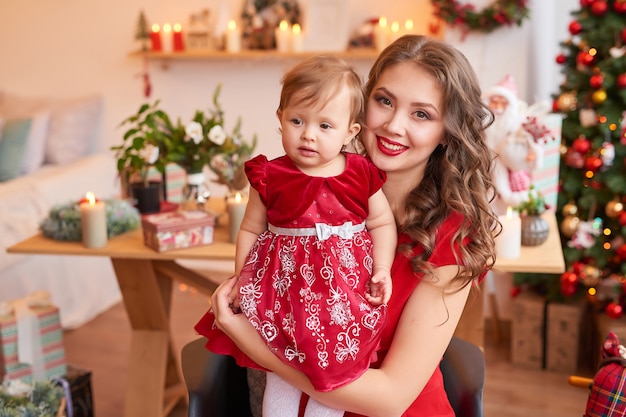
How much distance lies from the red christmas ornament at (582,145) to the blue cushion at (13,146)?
2.94 metres

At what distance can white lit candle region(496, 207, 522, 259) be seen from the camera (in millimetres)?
2213

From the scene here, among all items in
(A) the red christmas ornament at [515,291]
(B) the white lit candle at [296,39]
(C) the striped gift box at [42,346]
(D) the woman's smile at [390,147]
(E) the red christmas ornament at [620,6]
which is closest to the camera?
(D) the woman's smile at [390,147]

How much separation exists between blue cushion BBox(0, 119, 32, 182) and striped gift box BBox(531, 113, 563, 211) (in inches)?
113

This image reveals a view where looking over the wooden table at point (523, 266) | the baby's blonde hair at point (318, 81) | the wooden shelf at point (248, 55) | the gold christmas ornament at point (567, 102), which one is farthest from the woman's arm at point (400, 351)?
the wooden shelf at point (248, 55)

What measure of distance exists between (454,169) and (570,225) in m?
1.75

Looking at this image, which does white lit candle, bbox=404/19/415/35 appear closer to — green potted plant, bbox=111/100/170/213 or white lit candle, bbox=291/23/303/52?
white lit candle, bbox=291/23/303/52

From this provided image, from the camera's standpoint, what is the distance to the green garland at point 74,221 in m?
2.48

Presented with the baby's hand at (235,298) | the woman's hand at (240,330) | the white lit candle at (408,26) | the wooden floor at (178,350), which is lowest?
the wooden floor at (178,350)

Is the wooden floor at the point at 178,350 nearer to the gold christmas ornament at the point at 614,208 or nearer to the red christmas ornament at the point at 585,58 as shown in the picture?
the gold christmas ornament at the point at 614,208

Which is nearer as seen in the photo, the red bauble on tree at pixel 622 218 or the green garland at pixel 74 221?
the green garland at pixel 74 221

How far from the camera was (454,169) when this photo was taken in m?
1.54

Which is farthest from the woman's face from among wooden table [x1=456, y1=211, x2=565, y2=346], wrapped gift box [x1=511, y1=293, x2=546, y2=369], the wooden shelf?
the wooden shelf

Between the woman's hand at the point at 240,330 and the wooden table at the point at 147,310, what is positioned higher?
the woman's hand at the point at 240,330

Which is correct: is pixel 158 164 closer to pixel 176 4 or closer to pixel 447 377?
pixel 447 377
